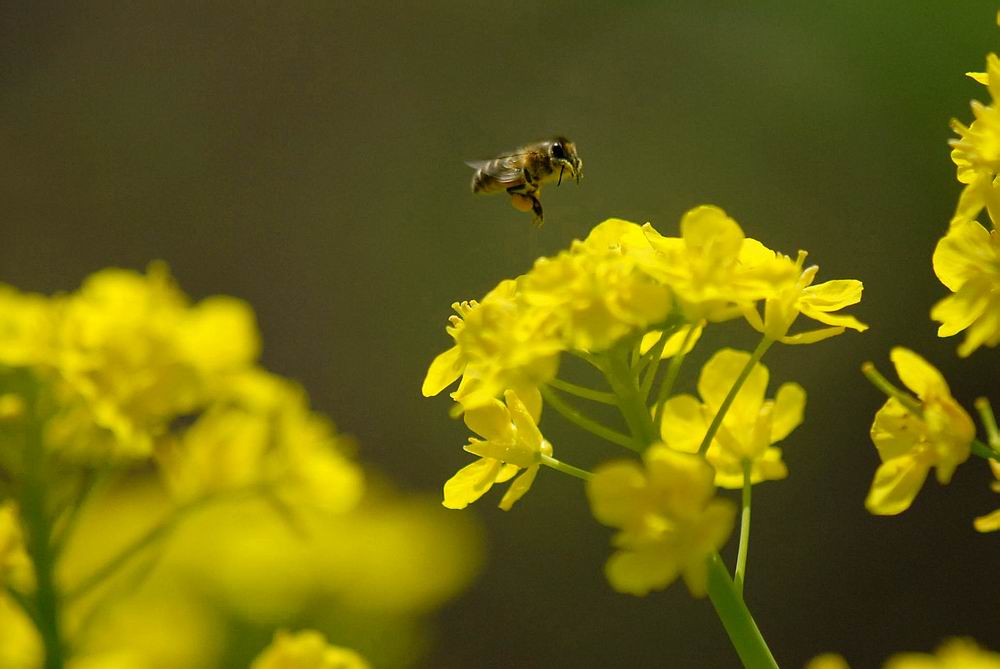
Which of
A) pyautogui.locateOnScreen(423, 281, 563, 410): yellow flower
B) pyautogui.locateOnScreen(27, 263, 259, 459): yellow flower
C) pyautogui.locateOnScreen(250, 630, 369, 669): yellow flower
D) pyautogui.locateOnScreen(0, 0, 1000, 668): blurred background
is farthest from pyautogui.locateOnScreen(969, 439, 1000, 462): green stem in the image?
pyautogui.locateOnScreen(0, 0, 1000, 668): blurred background

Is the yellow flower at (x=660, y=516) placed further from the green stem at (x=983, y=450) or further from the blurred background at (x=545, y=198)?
the blurred background at (x=545, y=198)

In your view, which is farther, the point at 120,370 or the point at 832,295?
the point at 120,370

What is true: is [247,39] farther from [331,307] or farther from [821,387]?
[821,387]

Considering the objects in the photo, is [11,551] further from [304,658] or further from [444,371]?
[444,371]

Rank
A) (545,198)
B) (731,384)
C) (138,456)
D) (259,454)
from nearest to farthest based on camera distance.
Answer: (731,384) < (138,456) < (259,454) < (545,198)

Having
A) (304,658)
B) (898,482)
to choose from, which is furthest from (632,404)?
(304,658)

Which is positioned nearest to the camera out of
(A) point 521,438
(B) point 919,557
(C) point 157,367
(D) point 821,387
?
(A) point 521,438

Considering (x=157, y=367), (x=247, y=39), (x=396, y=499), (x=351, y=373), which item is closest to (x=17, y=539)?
(x=157, y=367)
